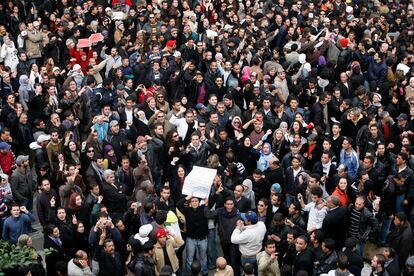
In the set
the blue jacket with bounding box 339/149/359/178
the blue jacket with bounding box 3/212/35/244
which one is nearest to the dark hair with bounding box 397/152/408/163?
the blue jacket with bounding box 339/149/359/178

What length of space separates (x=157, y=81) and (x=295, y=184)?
15.8 ft

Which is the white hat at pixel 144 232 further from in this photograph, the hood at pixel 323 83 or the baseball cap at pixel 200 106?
the hood at pixel 323 83

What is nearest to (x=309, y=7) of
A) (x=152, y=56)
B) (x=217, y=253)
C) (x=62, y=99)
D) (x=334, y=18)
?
(x=334, y=18)

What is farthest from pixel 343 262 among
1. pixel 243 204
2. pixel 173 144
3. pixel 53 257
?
pixel 173 144

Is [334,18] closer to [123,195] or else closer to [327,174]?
[327,174]

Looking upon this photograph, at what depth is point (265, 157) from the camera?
13.9 meters

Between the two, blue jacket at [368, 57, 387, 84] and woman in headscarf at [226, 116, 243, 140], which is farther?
blue jacket at [368, 57, 387, 84]

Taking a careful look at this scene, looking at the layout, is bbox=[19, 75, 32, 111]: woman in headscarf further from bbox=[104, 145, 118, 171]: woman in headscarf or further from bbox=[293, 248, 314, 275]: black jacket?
bbox=[293, 248, 314, 275]: black jacket

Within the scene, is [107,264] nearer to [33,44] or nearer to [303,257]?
[303,257]

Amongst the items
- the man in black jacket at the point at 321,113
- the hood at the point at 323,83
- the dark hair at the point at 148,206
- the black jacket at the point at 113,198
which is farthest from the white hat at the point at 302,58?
the dark hair at the point at 148,206

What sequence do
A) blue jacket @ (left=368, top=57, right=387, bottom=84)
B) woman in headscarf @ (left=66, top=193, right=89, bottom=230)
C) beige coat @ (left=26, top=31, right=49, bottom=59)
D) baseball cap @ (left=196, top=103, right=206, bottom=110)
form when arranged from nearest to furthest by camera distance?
woman in headscarf @ (left=66, top=193, right=89, bottom=230), baseball cap @ (left=196, top=103, right=206, bottom=110), blue jacket @ (left=368, top=57, right=387, bottom=84), beige coat @ (left=26, top=31, right=49, bottom=59)

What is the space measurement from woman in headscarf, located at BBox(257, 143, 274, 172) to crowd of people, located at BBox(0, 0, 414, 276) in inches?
0.8

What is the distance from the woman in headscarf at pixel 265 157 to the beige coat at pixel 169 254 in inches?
109

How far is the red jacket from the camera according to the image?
13.6 m
